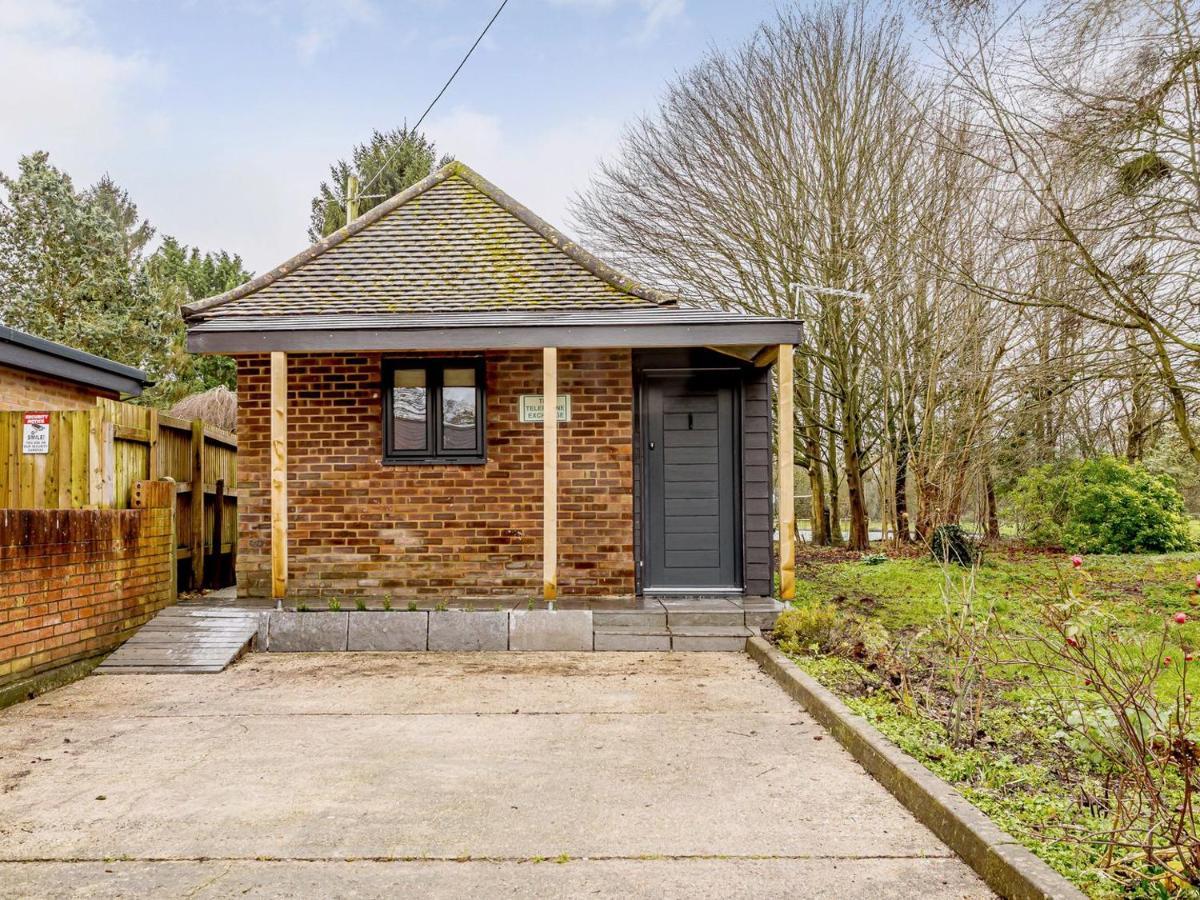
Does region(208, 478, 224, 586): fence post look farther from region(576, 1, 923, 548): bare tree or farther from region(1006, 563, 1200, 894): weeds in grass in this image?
region(576, 1, 923, 548): bare tree

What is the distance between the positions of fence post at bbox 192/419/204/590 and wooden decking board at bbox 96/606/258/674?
1.50 metres

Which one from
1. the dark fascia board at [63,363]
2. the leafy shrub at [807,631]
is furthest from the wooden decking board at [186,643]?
the leafy shrub at [807,631]

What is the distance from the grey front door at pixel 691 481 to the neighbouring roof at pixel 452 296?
0.92 metres

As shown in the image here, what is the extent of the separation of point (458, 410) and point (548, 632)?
249 cm

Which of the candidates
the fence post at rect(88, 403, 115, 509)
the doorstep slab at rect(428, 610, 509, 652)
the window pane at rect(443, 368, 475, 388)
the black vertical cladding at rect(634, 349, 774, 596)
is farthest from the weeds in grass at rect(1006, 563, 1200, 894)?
the fence post at rect(88, 403, 115, 509)

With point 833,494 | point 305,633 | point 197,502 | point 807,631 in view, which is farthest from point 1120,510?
point 197,502

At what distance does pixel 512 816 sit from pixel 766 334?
5.10 meters

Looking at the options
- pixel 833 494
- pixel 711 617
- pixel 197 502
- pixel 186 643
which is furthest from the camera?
pixel 833 494

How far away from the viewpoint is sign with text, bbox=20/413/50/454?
640 cm

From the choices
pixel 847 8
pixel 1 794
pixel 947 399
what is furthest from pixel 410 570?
pixel 847 8

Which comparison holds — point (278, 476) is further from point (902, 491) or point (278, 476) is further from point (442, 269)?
point (902, 491)

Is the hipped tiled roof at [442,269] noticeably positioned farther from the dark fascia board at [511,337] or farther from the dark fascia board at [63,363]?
the dark fascia board at [63,363]

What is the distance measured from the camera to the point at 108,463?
6.48m

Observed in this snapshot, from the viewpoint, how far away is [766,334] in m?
7.39
